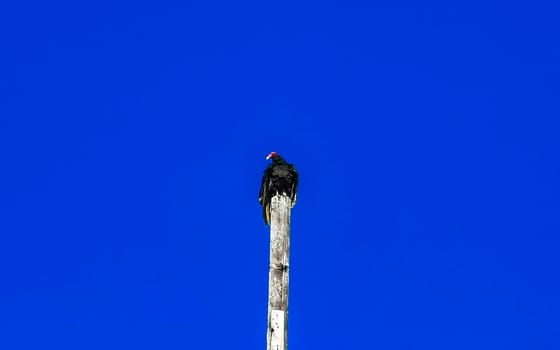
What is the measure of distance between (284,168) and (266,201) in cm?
76

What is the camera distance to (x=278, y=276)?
45.6 ft

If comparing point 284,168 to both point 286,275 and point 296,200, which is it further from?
point 286,275

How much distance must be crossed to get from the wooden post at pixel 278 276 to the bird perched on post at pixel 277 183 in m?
0.29

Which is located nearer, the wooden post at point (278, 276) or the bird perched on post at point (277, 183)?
the wooden post at point (278, 276)

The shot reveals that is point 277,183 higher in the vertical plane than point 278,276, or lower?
higher

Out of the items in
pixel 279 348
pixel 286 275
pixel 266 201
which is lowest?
pixel 279 348

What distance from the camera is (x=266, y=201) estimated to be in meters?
15.2

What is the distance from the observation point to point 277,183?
15133 mm

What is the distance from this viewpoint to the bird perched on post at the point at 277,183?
49.4 ft

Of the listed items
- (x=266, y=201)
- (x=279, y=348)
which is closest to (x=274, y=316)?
(x=279, y=348)

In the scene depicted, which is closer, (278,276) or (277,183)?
(278,276)

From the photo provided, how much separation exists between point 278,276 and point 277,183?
191cm

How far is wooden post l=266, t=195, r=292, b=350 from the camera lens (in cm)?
1348

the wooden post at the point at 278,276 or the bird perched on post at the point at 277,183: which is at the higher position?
the bird perched on post at the point at 277,183
